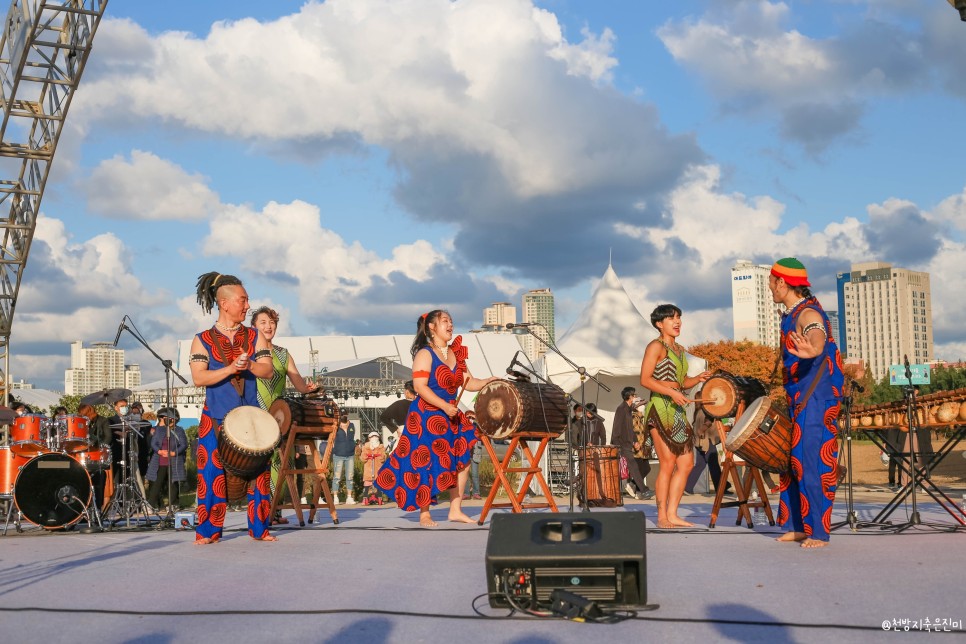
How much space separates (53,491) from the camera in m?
10.3

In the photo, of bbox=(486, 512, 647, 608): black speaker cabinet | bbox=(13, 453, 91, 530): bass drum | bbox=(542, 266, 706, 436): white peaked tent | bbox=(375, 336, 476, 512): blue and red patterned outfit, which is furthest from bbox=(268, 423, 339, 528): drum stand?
bbox=(542, 266, 706, 436): white peaked tent

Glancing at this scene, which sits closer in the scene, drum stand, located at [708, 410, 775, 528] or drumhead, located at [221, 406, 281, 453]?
drumhead, located at [221, 406, 281, 453]

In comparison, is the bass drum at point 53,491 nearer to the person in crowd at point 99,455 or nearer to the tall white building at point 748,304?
the person in crowd at point 99,455

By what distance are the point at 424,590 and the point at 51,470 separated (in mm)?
6518

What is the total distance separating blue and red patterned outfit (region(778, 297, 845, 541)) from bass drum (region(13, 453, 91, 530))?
697cm

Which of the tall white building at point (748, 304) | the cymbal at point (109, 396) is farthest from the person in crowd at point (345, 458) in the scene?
the tall white building at point (748, 304)

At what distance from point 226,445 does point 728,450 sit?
147 inches

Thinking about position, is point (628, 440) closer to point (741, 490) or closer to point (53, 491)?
point (741, 490)

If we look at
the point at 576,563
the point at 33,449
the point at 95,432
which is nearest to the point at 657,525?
the point at 576,563

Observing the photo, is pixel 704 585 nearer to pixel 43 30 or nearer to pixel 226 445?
pixel 226 445

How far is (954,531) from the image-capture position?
7.63 metres

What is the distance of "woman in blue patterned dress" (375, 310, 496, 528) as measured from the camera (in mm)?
9062

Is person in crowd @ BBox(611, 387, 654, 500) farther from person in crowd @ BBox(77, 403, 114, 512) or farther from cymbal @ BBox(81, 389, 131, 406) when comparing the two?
person in crowd @ BBox(77, 403, 114, 512)

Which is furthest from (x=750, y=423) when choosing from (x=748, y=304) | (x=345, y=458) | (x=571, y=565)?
(x=748, y=304)
